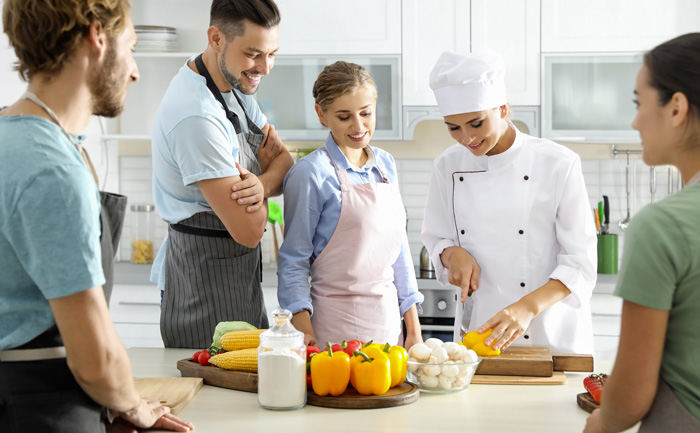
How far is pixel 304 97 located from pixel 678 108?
2823 millimetres

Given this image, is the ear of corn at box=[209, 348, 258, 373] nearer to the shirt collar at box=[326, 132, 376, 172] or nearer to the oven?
the shirt collar at box=[326, 132, 376, 172]

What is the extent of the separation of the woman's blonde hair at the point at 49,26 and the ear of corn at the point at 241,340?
2.60 ft

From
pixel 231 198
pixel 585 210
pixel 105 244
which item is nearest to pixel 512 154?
pixel 585 210

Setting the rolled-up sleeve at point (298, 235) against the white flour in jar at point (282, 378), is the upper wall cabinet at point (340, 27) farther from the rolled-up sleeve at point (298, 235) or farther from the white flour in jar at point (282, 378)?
the white flour in jar at point (282, 378)

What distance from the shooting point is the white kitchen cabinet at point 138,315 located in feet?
12.3

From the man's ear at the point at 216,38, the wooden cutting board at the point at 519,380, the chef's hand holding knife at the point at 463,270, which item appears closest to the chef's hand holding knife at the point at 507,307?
the chef's hand holding knife at the point at 463,270

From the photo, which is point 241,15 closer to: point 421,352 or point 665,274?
point 421,352

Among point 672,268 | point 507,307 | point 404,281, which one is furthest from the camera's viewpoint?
point 404,281

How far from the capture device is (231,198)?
195 cm

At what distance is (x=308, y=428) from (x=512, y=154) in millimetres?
1174

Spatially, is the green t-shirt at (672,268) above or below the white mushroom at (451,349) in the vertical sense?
above

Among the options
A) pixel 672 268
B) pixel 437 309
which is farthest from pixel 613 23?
pixel 672 268

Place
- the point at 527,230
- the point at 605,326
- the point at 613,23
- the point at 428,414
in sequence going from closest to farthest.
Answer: the point at 428,414 < the point at 527,230 < the point at 605,326 < the point at 613,23

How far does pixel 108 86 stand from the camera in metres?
1.24
